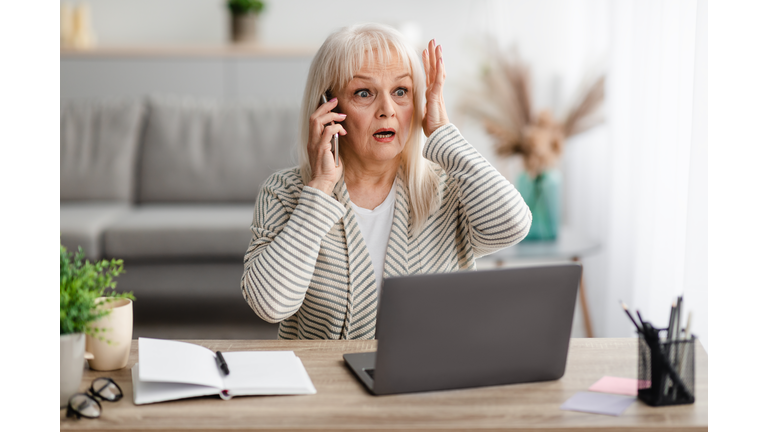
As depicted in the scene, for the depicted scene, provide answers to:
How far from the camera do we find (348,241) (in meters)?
1.37

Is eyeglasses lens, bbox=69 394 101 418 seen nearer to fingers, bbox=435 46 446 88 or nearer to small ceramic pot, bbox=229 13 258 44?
fingers, bbox=435 46 446 88

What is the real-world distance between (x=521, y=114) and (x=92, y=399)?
104 inches

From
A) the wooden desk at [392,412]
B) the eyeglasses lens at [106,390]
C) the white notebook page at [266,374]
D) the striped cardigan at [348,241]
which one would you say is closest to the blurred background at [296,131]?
the striped cardigan at [348,241]

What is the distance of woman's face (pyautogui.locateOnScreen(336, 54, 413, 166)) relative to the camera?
1.39 metres

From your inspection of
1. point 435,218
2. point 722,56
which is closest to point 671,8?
point 722,56

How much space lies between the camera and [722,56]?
1216 mm

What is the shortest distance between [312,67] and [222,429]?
0.88 metres

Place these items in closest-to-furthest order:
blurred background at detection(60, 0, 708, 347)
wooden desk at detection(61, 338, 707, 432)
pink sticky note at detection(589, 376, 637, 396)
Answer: wooden desk at detection(61, 338, 707, 432)
pink sticky note at detection(589, 376, 637, 396)
blurred background at detection(60, 0, 708, 347)

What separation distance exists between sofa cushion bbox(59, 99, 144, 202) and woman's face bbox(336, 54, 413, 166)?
2143 millimetres

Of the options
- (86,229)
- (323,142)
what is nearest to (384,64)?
(323,142)

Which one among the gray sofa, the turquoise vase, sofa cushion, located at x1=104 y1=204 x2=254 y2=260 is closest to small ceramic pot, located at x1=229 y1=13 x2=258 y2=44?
the gray sofa

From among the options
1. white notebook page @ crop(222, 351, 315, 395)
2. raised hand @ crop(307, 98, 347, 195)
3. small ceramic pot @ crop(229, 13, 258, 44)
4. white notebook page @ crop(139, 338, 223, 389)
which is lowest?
white notebook page @ crop(222, 351, 315, 395)

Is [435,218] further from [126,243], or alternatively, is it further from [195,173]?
[195,173]

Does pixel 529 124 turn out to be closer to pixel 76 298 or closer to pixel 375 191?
pixel 375 191
